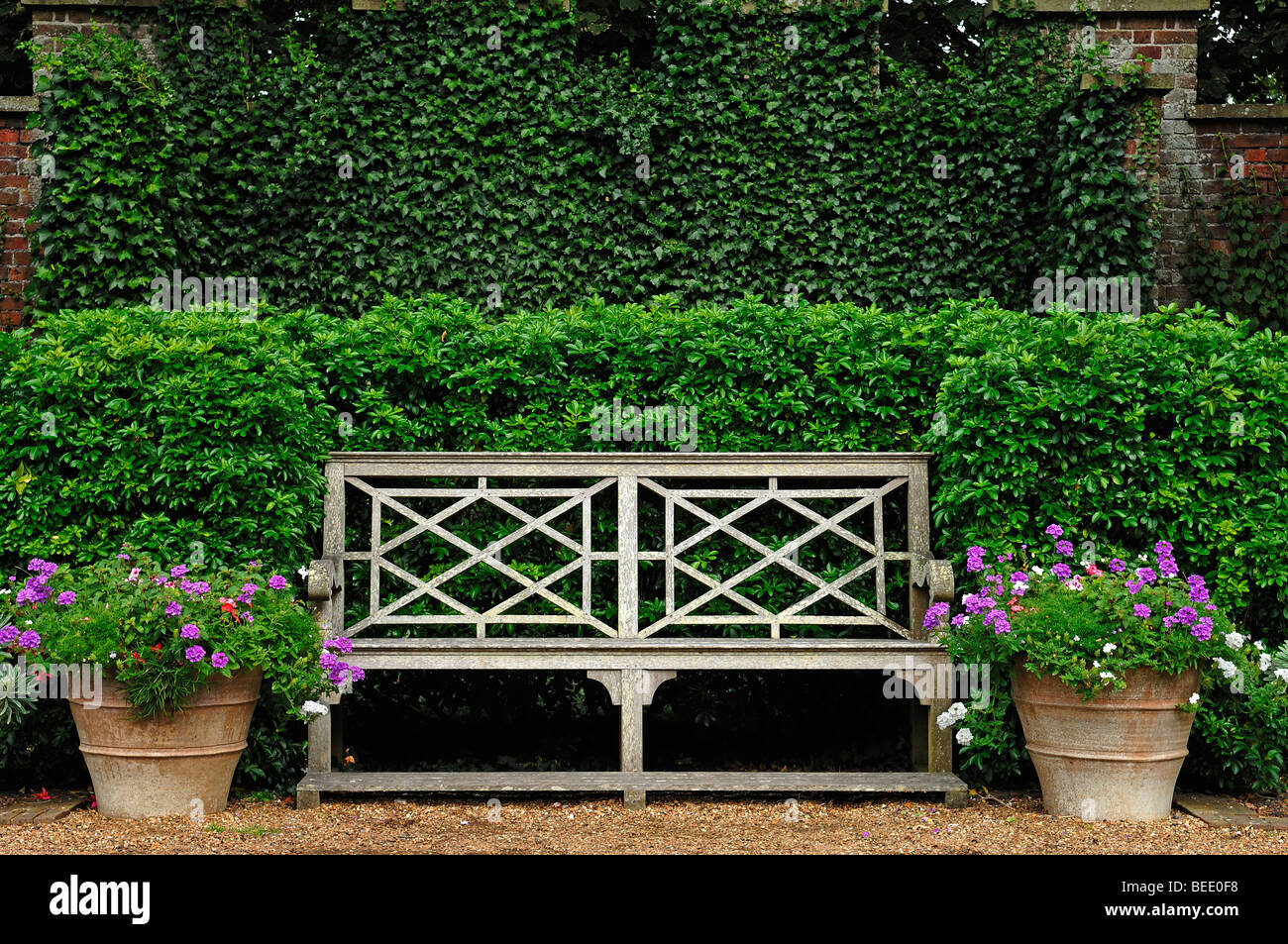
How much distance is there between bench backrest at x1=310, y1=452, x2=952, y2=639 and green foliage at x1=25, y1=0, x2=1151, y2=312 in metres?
2.32

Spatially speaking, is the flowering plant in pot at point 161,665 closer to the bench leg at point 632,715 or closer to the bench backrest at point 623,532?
the bench backrest at point 623,532

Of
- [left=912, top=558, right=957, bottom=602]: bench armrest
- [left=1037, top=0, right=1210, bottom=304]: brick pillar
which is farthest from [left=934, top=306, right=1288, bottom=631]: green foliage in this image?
[left=1037, top=0, right=1210, bottom=304]: brick pillar

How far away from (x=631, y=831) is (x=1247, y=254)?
5605mm

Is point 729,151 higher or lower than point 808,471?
higher

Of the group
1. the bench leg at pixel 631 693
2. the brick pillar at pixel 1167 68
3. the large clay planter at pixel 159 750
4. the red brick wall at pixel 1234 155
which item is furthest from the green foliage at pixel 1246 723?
the red brick wall at pixel 1234 155

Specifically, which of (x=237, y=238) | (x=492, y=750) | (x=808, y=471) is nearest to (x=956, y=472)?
(x=808, y=471)

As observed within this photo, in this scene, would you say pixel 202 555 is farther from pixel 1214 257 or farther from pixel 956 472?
pixel 1214 257

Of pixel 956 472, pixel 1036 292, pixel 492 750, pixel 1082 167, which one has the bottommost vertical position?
pixel 492 750

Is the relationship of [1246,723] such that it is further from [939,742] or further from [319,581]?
[319,581]

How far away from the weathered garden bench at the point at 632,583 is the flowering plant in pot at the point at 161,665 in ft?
1.18

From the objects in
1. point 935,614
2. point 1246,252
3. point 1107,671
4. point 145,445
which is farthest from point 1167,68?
point 145,445

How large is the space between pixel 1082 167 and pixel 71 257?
5.93 m

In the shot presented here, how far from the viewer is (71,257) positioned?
21.2ft

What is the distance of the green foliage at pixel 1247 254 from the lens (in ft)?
23.4
